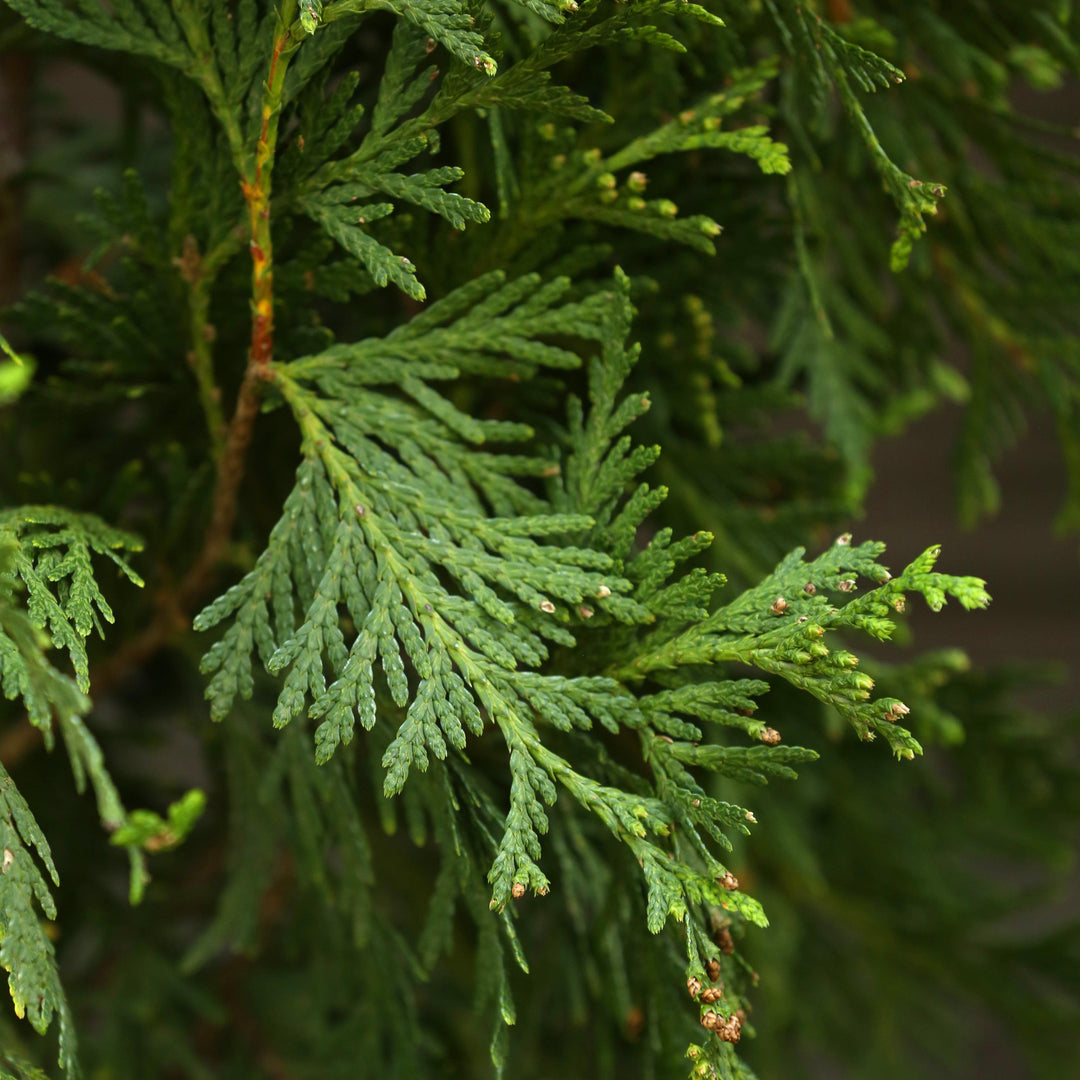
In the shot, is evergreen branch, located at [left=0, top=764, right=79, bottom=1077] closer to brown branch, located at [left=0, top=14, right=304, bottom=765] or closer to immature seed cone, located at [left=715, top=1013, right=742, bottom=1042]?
brown branch, located at [left=0, top=14, right=304, bottom=765]

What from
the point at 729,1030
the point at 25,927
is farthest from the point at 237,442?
the point at 729,1030

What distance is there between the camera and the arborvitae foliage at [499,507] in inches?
30.5

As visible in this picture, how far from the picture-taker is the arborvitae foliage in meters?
0.77

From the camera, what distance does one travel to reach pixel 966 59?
3.65 ft

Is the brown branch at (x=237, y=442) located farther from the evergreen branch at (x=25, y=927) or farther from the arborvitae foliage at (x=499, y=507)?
the evergreen branch at (x=25, y=927)

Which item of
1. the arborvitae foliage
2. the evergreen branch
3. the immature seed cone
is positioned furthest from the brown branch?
the immature seed cone

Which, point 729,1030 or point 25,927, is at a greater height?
point 729,1030

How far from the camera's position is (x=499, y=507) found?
903 millimetres

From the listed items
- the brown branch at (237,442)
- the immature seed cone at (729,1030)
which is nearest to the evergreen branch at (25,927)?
the brown branch at (237,442)

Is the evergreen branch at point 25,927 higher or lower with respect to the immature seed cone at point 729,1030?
lower

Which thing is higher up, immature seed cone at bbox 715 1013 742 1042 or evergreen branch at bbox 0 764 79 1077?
immature seed cone at bbox 715 1013 742 1042

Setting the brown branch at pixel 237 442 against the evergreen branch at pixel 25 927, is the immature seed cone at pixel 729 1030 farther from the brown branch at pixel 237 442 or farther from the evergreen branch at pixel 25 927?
the brown branch at pixel 237 442

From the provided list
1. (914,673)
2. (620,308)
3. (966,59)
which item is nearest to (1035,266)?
(966,59)

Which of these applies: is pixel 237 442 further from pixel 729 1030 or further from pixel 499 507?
pixel 729 1030
